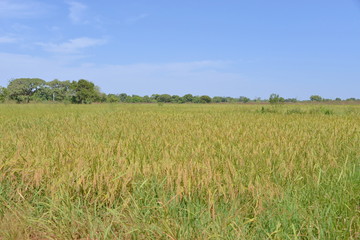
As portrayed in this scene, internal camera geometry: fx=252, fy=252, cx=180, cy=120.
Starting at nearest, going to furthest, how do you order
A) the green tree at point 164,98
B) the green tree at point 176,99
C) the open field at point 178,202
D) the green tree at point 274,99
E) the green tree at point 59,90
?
1. the open field at point 178,202
2. the green tree at point 274,99
3. the green tree at point 59,90
4. the green tree at point 164,98
5. the green tree at point 176,99

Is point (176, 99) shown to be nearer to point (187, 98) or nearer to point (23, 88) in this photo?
point (187, 98)

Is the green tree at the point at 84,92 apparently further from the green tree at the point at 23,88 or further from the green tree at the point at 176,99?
the green tree at the point at 176,99

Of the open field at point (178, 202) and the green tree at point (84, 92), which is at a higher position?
the green tree at point (84, 92)

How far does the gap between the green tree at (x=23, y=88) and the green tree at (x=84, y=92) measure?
15.7 meters

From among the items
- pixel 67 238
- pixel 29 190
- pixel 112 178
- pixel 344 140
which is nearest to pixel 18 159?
pixel 29 190

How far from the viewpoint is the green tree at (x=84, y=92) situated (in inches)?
2586

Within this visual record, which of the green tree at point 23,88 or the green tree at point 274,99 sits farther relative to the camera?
the green tree at point 23,88

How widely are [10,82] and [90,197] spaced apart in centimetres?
8662

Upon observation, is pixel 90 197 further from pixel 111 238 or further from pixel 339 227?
pixel 339 227

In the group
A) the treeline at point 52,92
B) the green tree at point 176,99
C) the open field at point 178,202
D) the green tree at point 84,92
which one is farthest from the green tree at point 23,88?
the open field at point 178,202

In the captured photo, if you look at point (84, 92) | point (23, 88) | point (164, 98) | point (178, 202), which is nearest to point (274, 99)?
point (178, 202)

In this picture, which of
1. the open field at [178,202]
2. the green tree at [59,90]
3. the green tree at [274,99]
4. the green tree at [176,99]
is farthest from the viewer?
the green tree at [176,99]

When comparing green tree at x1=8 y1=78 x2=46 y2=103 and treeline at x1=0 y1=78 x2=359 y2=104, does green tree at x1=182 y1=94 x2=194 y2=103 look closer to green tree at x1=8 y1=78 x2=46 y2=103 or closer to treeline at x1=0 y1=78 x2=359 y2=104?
treeline at x1=0 y1=78 x2=359 y2=104

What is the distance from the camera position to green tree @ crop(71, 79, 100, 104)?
65.7 metres
